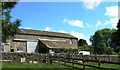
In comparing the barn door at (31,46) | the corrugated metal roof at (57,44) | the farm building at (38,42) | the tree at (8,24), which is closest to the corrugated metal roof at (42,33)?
the farm building at (38,42)

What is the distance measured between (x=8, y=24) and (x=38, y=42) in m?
28.5

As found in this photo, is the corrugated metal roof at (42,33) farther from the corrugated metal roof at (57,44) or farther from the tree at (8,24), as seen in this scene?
the tree at (8,24)

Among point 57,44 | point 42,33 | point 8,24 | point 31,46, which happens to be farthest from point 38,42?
point 8,24

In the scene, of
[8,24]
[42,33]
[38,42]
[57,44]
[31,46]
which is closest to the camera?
[8,24]

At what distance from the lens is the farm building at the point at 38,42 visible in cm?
5991

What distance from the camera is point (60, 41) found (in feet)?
224

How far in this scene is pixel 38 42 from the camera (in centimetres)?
6512

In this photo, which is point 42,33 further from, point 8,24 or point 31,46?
point 8,24

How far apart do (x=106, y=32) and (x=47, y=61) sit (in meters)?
92.2

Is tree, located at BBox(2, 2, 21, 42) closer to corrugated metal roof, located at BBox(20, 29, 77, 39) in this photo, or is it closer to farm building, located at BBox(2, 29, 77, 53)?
farm building, located at BBox(2, 29, 77, 53)

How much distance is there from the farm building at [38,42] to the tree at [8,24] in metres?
19.3

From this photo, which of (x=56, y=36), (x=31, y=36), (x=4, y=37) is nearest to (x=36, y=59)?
(x=4, y=37)

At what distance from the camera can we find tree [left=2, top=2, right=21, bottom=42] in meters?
36.5

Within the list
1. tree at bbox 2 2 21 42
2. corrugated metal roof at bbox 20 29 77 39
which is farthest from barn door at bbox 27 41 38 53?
tree at bbox 2 2 21 42
